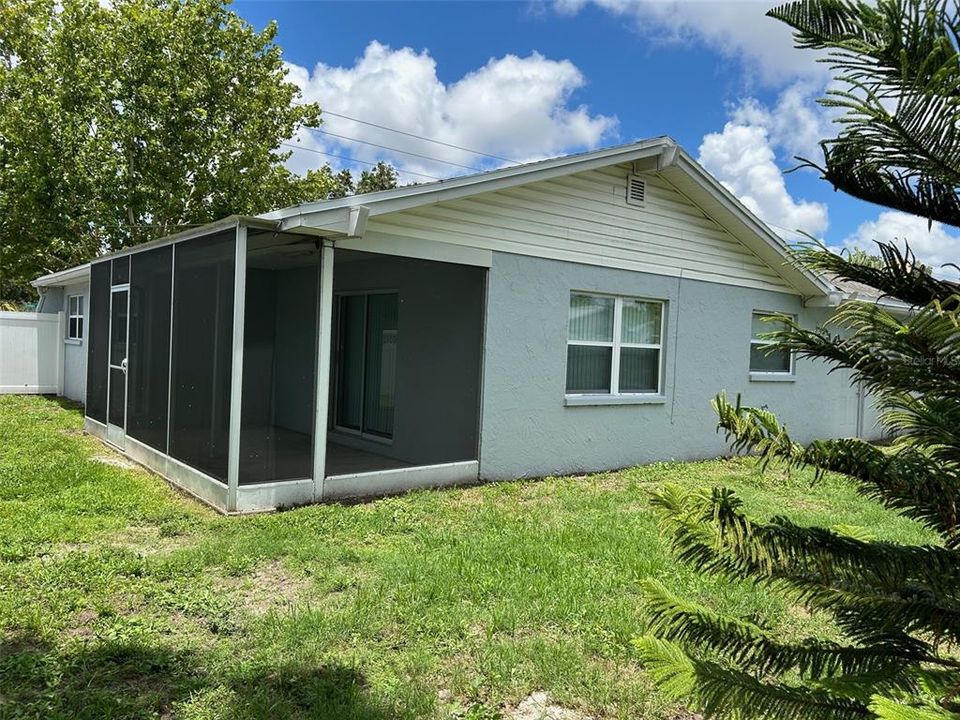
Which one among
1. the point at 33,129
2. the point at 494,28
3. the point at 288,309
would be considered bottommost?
the point at 288,309

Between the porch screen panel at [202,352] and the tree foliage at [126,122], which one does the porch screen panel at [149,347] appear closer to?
the porch screen panel at [202,352]

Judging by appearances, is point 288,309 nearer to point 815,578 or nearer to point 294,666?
point 294,666

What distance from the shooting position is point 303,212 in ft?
21.5

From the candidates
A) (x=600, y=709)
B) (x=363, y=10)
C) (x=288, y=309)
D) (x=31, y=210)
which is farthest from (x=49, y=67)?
(x=600, y=709)

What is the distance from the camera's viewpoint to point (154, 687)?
3.47 metres

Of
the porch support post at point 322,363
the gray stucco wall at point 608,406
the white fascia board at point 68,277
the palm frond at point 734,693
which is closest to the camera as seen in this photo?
the palm frond at point 734,693

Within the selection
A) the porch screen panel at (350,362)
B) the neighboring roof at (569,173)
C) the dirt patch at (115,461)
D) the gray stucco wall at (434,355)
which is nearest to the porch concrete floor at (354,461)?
the gray stucco wall at (434,355)

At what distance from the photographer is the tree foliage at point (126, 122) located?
15.7 meters

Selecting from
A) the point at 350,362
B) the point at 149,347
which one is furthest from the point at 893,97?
the point at 350,362

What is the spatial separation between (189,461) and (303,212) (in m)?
3.02

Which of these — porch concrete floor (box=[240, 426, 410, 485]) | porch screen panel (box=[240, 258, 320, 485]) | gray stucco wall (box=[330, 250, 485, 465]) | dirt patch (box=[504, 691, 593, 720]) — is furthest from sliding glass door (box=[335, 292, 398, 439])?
dirt patch (box=[504, 691, 593, 720])

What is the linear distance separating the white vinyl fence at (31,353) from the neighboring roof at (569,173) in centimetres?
878

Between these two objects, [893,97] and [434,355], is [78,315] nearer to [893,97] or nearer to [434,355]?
[434,355]

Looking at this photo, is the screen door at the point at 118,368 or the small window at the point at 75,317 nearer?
the screen door at the point at 118,368
